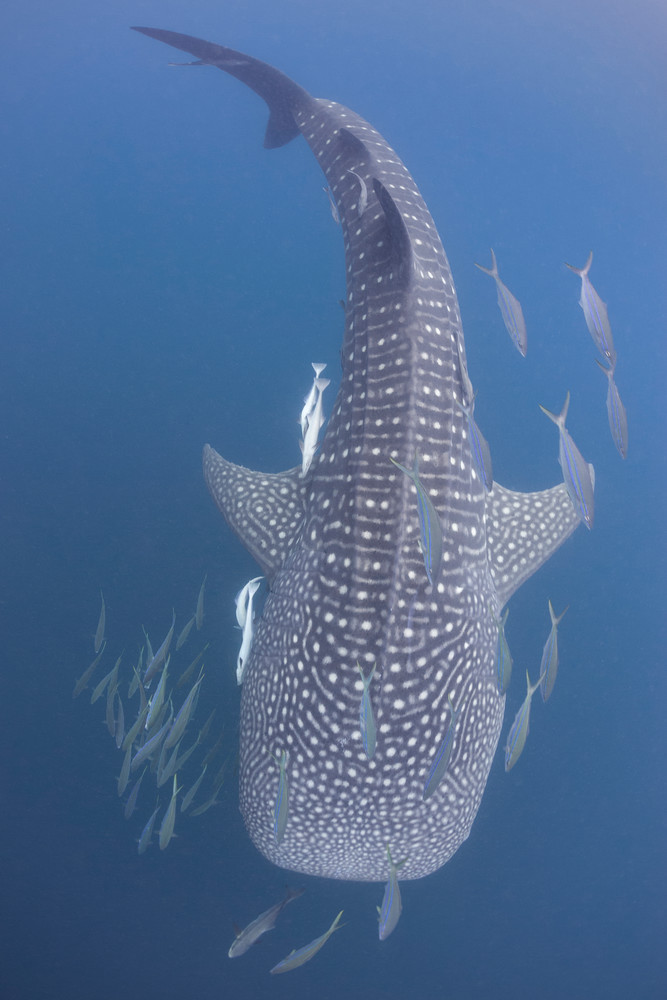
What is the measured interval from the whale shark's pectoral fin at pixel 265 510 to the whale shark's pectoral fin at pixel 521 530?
1209mm

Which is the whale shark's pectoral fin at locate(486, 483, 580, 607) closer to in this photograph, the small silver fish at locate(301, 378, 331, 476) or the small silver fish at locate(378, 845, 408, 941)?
the small silver fish at locate(301, 378, 331, 476)

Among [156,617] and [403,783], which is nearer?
[403,783]

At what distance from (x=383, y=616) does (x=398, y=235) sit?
1.96 m

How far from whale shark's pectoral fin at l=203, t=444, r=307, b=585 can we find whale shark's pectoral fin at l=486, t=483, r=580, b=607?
3.97 feet

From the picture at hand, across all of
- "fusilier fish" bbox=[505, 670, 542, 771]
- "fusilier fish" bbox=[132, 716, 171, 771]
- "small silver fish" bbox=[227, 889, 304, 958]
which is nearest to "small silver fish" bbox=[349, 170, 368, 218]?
"fusilier fish" bbox=[505, 670, 542, 771]

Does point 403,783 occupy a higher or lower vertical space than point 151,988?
higher

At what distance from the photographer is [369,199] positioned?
3383 millimetres

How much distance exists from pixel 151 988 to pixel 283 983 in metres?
1.24

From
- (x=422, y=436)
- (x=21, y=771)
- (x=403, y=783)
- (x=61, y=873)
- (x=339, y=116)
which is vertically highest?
(x=339, y=116)

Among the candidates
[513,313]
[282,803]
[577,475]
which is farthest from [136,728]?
[513,313]

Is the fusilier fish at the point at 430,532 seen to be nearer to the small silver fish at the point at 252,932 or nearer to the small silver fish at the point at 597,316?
the small silver fish at the point at 597,316

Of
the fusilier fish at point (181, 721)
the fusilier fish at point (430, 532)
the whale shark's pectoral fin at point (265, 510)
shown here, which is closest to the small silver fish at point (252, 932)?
the fusilier fish at point (181, 721)

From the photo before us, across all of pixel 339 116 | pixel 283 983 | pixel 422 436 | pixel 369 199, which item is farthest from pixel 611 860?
pixel 339 116

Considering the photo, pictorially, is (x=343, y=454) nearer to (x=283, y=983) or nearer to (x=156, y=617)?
(x=156, y=617)
